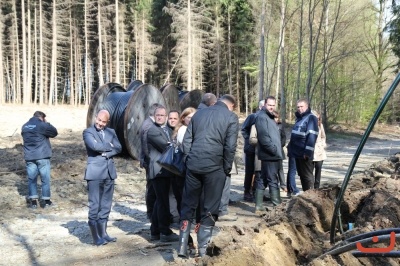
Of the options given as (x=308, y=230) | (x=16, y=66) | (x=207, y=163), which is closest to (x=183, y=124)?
(x=207, y=163)

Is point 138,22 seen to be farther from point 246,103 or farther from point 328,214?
point 328,214

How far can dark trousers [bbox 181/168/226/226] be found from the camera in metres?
4.90

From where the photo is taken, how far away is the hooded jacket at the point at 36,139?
830cm

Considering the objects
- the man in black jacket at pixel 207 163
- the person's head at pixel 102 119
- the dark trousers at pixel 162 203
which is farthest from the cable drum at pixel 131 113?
the man in black jacket at pixel 207 163

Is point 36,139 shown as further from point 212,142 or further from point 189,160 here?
point 212,142

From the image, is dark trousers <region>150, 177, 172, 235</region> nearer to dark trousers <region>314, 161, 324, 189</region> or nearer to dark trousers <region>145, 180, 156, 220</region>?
dark trousers <region>145, 180, 156, 220</region>

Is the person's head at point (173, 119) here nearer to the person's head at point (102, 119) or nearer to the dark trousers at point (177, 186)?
the dark trousers at point (177, 186)

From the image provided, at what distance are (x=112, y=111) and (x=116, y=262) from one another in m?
9.18

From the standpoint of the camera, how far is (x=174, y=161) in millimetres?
5312

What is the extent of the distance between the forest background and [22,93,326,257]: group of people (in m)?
19.8

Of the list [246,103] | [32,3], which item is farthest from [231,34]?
[32,3]

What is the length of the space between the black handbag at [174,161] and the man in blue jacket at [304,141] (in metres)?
2.92

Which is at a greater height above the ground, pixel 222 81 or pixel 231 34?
pixel 231 34

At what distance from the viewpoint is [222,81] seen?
42.4 m
